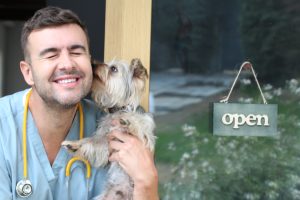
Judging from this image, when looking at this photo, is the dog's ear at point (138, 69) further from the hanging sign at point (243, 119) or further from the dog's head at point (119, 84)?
the hanging sign at point (243, 119)

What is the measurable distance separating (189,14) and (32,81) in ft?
4.14

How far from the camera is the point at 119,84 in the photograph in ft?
7.09

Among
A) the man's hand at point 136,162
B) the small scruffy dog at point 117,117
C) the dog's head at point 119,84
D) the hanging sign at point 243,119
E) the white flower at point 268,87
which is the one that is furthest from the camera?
the white flower at point 268,87

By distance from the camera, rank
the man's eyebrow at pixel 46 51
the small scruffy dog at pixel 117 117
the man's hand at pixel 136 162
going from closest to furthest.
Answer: the man's eyebrow at pixel 46 51 → the man's hand at pixel 136 162 → the small scruffy dog at pixel 117 117

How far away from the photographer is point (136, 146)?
194 centimetres

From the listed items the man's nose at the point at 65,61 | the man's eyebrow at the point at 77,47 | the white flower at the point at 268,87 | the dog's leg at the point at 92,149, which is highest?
the man's eyebrow at the point at 77,47

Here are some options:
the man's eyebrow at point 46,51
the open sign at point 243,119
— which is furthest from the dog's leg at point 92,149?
the open sign at point 243,119

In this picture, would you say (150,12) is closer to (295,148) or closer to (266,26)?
(266,26)

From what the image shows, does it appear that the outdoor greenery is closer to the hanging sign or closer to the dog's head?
the hanging sign

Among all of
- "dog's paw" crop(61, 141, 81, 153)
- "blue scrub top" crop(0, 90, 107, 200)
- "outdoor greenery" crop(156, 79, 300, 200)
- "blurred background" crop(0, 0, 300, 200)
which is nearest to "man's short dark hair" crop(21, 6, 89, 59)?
"blue scrub top" crop(0, 90, 107, 200)

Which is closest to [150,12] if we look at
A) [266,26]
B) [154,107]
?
[154,107]

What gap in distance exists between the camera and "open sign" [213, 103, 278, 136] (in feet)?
8.77

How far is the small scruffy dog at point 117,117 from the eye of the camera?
6.46ft

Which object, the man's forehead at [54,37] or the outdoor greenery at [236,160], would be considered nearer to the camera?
the man's forehead at [54,37]
